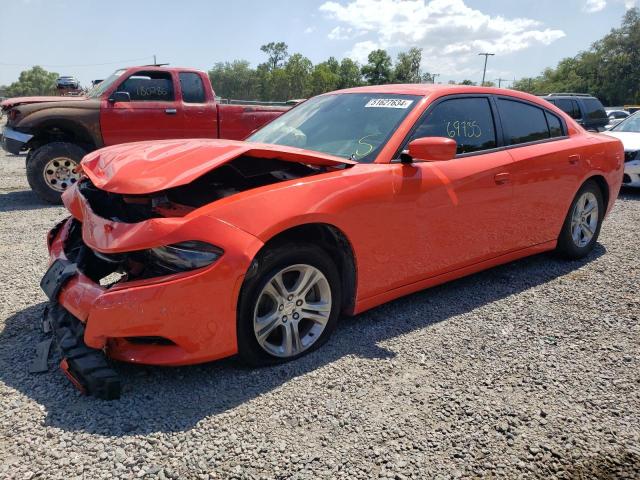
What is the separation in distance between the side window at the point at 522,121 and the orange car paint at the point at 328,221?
106 mm

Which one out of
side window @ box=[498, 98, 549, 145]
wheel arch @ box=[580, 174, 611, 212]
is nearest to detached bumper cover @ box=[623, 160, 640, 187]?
wheel arch @ box=[580, 174, 611, 212]

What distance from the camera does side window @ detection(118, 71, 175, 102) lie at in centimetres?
846

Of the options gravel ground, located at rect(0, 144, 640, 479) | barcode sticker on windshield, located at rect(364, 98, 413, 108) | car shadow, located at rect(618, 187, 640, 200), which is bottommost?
gravel ground, located at rect(0, 144, 640, 479)

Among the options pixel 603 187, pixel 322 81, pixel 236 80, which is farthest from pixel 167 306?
pixel 236 80

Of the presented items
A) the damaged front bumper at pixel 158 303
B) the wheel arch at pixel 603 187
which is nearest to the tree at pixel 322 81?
the wheel arch at pixel 603 187

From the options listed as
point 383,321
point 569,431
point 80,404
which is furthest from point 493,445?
point 80,404

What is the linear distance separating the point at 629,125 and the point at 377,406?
9.87m

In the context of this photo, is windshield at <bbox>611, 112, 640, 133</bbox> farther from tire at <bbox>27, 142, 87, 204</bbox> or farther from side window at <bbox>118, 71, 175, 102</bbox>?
tire at <bbox>27, 142, 87, 204</bbox>

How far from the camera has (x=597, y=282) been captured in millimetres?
4488

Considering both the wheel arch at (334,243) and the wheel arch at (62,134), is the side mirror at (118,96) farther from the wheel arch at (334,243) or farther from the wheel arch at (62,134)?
Result: the wheel arch at (334,243)

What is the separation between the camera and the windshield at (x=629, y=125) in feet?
32.4

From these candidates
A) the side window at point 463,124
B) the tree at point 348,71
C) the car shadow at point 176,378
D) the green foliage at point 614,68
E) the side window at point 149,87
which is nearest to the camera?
the car shadow at point 176,378

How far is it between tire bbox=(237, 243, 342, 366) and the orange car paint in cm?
11

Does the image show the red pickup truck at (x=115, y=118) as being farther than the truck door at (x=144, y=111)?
No
